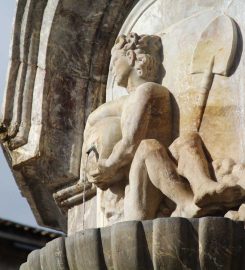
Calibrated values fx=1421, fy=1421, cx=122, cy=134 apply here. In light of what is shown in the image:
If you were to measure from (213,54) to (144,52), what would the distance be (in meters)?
0.49

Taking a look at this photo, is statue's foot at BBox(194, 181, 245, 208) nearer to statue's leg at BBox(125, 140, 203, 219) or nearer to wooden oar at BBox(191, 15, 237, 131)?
statue's leg at BBox(125, 140, 203, 219)

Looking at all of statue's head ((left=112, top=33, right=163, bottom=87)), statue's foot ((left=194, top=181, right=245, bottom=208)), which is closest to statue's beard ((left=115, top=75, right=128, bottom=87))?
statue's head ((left=112, top=33, right=163, bottom=87))

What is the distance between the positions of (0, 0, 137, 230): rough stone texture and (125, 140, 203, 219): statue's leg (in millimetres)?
1050

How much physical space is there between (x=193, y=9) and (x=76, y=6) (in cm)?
92

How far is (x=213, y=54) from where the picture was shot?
8.04 metres

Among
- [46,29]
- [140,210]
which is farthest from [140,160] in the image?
[46,29]

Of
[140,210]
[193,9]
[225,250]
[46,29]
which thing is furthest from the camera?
[46,29]

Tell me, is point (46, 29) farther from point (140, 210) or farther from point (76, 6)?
point (140, 210)

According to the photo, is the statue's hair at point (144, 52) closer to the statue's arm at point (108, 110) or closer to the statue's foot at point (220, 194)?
the statue's arm at point (108, 110)

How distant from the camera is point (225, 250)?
282 inches

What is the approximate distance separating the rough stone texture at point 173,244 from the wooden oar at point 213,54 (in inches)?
37.4

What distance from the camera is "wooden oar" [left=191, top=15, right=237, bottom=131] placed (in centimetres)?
797

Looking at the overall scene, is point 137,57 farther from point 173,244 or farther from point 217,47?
point 173,244

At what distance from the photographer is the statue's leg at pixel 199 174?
753 cm
